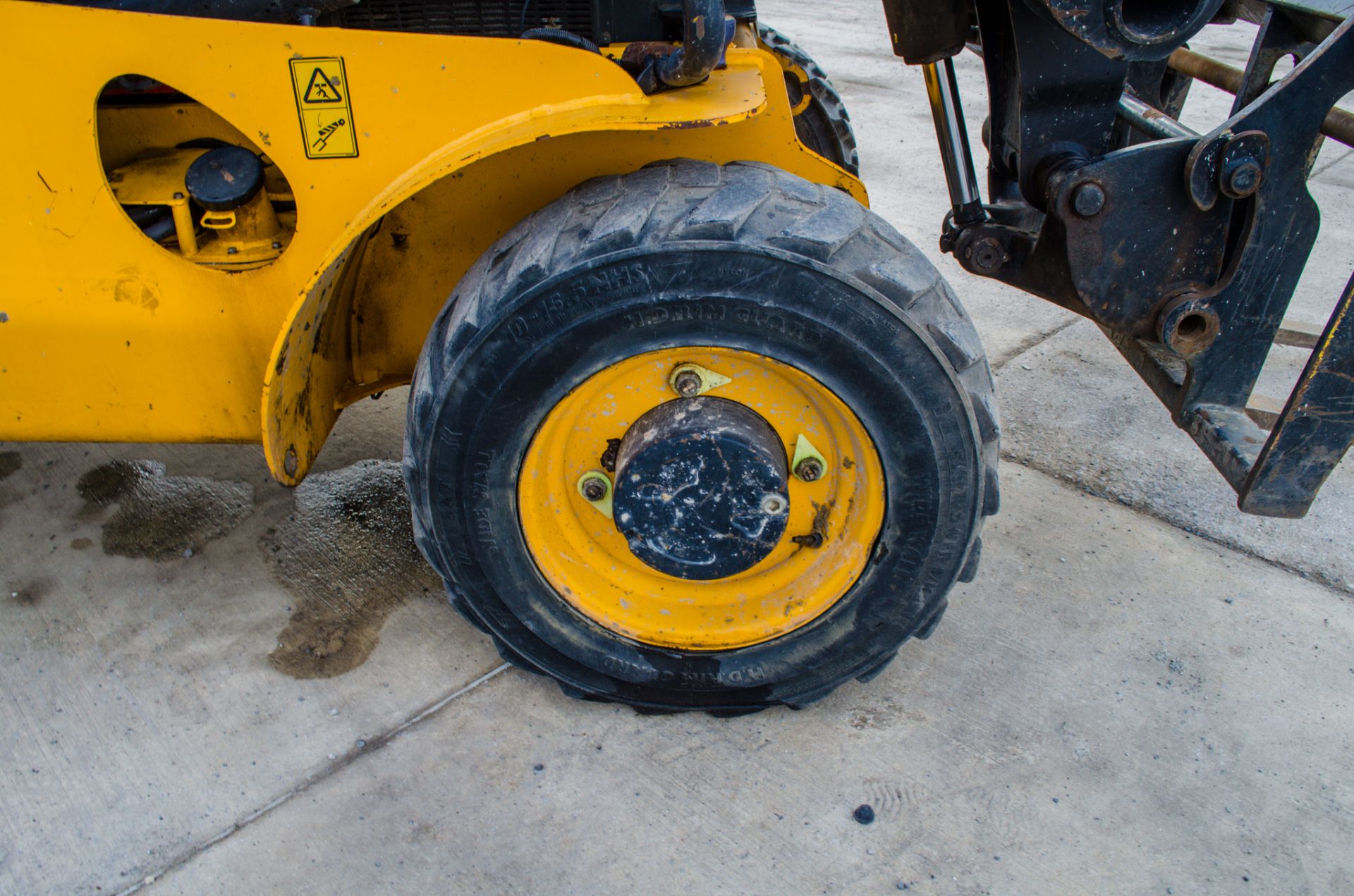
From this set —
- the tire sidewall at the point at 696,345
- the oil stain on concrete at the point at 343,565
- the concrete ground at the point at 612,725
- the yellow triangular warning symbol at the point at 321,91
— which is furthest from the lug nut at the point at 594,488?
the yellow triangular warning symbol at the point at 321,91

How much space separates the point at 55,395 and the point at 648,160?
145 cm

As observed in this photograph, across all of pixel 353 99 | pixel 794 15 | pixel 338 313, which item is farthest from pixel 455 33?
pixel 794 15

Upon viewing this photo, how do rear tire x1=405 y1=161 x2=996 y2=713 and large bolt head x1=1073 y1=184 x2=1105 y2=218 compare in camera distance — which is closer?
rear tire x1=405 y1=161 x2=996 y2=713

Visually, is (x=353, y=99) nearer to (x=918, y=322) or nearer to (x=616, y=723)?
(x=918, y=322)

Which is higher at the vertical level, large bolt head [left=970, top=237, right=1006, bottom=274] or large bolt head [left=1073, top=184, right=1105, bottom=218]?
large bolt head [left=1073, top=184, right=1105, bottom=218]

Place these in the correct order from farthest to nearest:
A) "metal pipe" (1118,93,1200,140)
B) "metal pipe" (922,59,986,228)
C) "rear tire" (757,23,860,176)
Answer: "rear tire" (757,23,860,176), "metal pipe" (922,59,986,228), "metal pipe" (1118,93,1200,140)

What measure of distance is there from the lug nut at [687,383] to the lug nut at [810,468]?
0.28m

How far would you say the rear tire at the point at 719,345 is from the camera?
189 cm

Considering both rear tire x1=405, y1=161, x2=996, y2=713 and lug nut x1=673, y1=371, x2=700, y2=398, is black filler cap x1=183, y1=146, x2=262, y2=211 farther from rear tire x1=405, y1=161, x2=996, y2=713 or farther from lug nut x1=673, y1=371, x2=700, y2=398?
lug nut x1=673, y1=371, x2=700, y2=398

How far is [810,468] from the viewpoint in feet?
7.05

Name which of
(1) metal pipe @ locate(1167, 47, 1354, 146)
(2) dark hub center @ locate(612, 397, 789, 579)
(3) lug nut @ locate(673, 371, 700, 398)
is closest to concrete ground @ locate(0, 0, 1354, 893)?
(2) dark hub center @ locate(612, 397, 789, 579)

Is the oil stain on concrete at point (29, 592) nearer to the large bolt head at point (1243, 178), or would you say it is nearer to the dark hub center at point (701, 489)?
the dark hub center at point (701, 489)

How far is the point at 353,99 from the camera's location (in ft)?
6.41

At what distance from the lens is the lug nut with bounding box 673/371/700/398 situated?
2.09 m
